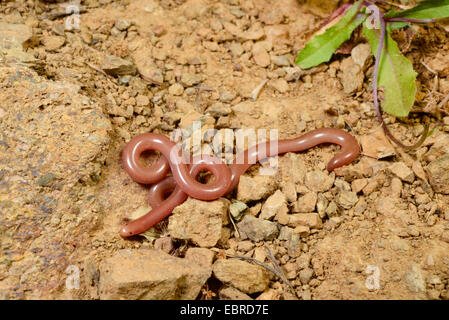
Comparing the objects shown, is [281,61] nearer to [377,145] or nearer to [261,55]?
[261,55]

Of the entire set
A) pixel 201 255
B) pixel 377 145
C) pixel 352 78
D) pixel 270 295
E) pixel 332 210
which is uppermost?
pixel 352 78

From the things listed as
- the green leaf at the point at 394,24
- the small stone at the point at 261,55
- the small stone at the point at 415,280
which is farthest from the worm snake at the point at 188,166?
the green leaf at the point at 394,24

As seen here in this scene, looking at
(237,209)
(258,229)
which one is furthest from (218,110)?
(258,229)

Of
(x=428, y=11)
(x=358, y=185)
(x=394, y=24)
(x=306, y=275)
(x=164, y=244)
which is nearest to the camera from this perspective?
(x=306, y=275)

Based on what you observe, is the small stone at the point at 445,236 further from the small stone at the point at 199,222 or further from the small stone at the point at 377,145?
the small stone at the point at 199,222

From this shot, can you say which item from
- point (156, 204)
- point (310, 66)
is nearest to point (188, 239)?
point (156, 204)
